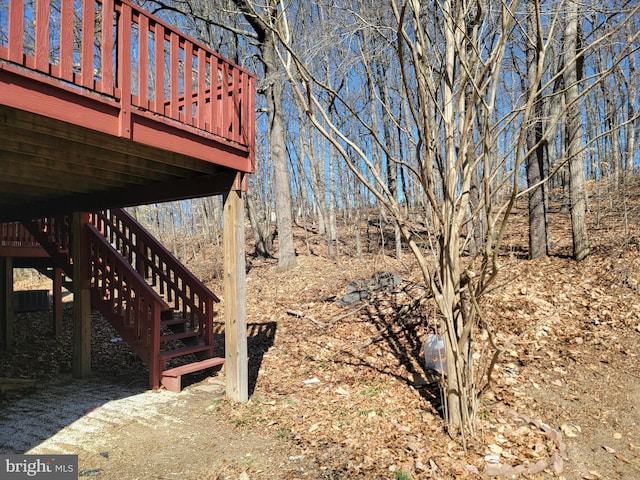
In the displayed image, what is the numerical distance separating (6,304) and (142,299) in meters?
3.31

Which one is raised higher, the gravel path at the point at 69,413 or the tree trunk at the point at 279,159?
the tree trunk at the point at 279,159

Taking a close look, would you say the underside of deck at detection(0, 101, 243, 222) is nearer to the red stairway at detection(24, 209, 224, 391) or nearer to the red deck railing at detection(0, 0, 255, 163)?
the red deck railing at detection(0, 0, 255, 163)

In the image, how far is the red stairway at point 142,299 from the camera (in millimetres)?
5523

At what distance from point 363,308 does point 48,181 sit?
5.20 m

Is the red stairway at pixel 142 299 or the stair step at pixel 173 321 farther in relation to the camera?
the stair step at pixel 173 321

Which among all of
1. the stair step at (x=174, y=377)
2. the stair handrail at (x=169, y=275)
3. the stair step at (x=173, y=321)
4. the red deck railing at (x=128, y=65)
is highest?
the red deck railing at (x=128, y=65)

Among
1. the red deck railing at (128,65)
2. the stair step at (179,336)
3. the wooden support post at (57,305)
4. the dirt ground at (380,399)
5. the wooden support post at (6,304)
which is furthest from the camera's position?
the wooden support post at (57,305)

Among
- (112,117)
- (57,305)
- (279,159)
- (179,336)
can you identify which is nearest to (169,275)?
(179,336)

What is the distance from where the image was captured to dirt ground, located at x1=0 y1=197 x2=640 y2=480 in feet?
11.3

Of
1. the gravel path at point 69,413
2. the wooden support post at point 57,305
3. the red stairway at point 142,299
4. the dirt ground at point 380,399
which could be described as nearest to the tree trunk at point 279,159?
the dirt ground at point 380,399

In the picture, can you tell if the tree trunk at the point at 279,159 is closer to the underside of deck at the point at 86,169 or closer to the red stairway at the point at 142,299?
the red stairway at the point at 142,299

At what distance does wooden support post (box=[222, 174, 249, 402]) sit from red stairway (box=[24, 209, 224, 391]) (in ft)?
3.39
